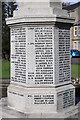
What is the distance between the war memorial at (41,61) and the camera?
21.1 feet

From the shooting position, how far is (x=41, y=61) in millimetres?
6613

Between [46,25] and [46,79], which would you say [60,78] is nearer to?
[46,79]

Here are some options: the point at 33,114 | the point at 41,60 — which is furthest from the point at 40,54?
the point at 33,114

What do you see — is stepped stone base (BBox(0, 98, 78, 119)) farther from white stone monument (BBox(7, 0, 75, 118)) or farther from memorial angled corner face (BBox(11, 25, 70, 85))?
memorial angled corner face (BBox(11, 25, 70, 85))

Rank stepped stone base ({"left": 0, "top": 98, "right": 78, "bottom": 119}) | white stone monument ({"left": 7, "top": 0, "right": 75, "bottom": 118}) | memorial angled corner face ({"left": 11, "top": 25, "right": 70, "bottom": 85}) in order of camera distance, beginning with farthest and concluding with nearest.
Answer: memorial angled corner face ({"left": 11, "top": 25, "right": 70, "bottom": 85})
white stone monument ({"left": 7, "top": 0, "right": 75, "bottom": 118})
stepped stone base ({"left": 0, "top": 98, "right": 78, "bottom": 119})

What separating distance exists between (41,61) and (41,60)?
1.2 inches

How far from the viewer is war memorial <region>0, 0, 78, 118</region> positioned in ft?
21.1

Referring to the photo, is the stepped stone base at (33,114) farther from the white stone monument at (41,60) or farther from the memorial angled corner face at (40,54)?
the memorial angled corner face at (40,54)

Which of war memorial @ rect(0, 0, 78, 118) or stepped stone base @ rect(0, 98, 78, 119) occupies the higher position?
war memorial @ rect(0, 0, 78, 118)

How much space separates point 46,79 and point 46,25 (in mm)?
1628

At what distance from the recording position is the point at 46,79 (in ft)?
21.8

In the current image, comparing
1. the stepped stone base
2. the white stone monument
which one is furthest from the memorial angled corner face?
the stepped stone base

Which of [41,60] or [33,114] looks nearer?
[33,114]

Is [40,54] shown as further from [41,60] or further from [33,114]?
[33,114]
